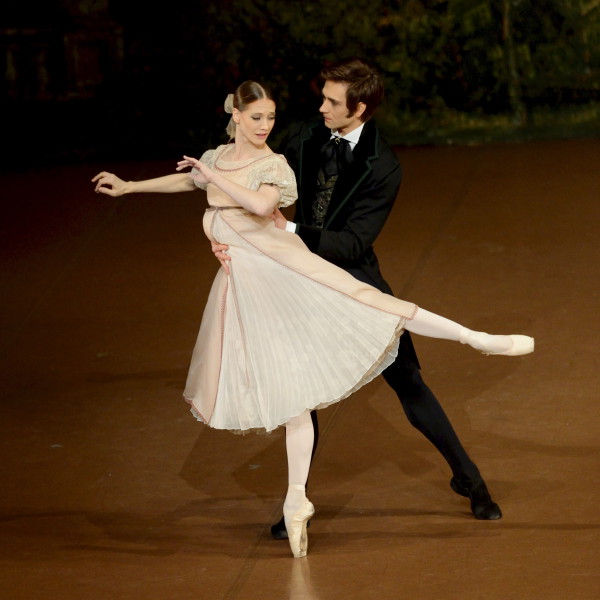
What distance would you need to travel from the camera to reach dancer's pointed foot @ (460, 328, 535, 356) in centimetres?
396

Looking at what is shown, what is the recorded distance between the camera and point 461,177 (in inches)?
351

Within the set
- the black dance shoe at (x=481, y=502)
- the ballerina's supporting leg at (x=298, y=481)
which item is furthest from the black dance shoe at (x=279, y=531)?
the black dance shoe at (x=481, y=502)

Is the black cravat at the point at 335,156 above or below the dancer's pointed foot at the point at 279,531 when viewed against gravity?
above

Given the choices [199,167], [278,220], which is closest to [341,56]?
[278,220]

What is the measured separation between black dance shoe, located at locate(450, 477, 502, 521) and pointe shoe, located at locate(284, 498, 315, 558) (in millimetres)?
558

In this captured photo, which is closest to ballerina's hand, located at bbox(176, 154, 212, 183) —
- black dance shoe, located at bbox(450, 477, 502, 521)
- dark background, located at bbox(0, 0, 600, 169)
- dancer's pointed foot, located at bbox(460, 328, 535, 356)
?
dancer's pointed foot, located at bbox(460, 328, 535, 356)

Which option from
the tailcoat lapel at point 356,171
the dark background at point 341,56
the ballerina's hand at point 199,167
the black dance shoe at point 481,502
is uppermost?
the ballerina's hand at point 199,167

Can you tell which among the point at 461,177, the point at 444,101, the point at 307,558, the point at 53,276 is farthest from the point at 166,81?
the point at 307,558

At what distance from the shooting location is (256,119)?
3.88 m

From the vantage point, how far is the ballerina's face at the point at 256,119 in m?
3.87

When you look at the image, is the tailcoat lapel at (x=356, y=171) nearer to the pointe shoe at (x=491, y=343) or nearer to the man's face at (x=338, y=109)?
the man's face at (x=338, y=109)

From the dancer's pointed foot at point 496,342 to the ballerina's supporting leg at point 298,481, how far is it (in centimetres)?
54

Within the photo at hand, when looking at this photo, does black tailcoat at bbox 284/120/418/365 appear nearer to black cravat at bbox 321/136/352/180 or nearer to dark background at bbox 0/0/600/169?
black cravat at bbox 321/136/352/180

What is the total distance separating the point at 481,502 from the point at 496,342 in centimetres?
56
